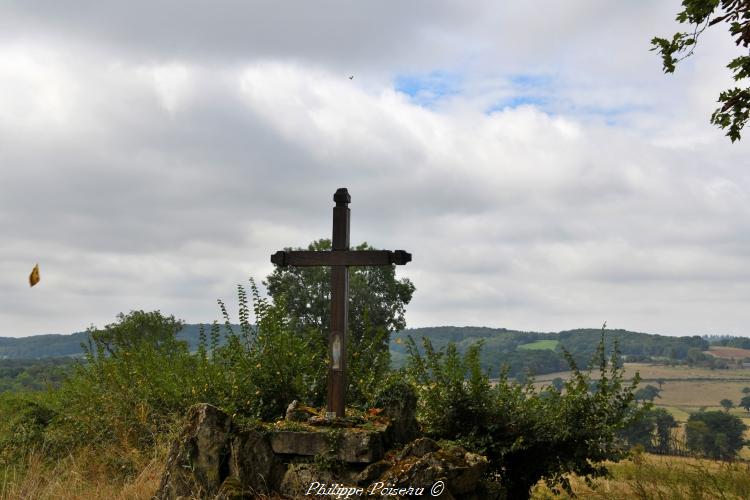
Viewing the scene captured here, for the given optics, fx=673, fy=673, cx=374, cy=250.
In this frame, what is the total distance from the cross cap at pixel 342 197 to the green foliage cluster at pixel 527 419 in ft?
9.21

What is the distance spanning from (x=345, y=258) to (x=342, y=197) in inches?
37.1

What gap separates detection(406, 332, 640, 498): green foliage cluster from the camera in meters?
9.81

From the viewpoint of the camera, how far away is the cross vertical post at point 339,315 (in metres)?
9.50

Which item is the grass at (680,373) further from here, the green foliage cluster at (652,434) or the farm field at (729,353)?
the green foliage cluster at (652,434)

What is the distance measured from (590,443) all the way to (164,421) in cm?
735

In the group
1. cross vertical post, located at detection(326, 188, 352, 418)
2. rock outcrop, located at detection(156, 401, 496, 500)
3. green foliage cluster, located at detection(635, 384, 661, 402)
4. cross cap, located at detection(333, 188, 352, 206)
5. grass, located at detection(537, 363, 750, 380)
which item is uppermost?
cross cap, located at detection(333, 188, 352, 206)

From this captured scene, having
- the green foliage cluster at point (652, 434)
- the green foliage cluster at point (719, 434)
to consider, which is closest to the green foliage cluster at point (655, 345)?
the green foliage cluster at point (719, 434)

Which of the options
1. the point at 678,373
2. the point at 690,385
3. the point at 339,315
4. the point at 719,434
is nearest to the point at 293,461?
the point at 339,315

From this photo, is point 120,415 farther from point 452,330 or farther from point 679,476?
point 452,330

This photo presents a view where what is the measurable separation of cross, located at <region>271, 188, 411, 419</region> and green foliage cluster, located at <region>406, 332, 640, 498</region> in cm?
158

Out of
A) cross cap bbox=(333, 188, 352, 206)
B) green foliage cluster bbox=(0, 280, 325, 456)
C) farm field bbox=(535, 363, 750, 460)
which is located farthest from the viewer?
farm field bbox=(535, 363, 750, 460)

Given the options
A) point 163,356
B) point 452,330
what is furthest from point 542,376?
point 163,356

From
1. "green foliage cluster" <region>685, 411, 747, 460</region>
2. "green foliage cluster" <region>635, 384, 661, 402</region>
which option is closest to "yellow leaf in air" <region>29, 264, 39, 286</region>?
"green foliage cluster" <region>685, 411, 747, 460</region>

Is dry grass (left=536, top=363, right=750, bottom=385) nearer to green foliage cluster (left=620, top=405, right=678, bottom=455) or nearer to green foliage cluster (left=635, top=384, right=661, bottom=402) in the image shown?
green foliage cluster (left=635, top=384, right=661, bottom=402)
